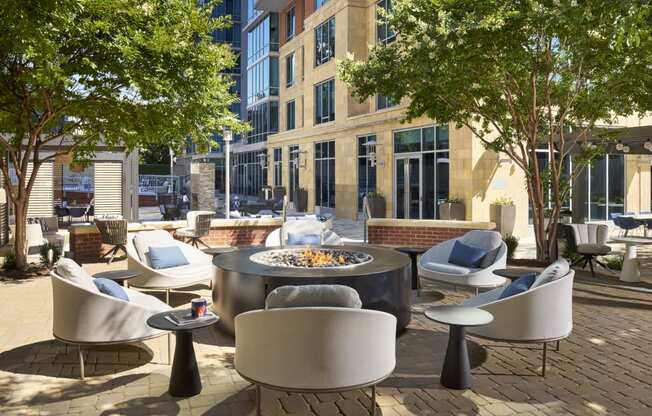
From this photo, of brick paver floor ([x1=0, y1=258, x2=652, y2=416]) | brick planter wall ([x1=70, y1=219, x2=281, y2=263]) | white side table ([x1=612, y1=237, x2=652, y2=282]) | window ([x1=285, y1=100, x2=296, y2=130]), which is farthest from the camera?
window ([x1=285, y1=100, x2=296, y2=130])

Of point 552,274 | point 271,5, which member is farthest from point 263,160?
point 552,274

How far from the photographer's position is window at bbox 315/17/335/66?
2572 cm

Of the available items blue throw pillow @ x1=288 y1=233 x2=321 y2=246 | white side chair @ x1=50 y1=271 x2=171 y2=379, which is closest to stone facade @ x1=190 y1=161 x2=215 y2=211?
blue throw pillow @ x1=288 y1=233 x2=321 y2=246

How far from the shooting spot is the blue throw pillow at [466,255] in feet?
27.0

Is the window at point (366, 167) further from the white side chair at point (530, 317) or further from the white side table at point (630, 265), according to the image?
the white side chair at point (530, 317)

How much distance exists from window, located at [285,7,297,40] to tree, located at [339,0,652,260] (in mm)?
20657

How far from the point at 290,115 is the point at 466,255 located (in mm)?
24242

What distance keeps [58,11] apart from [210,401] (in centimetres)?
567

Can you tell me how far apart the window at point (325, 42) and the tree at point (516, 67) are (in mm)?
13986

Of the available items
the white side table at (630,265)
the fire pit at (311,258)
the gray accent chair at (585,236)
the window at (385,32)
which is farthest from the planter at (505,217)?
the fire pit at (311,258)

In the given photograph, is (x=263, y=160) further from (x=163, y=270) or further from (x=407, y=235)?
(x=163, y=270)

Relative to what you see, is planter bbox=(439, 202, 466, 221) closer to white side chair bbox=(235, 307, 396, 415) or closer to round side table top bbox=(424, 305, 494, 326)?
round side table top bbox=(424, 305, 494, 326)

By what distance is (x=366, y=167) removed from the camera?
904 inches

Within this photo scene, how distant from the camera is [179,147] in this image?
40.5 feet
